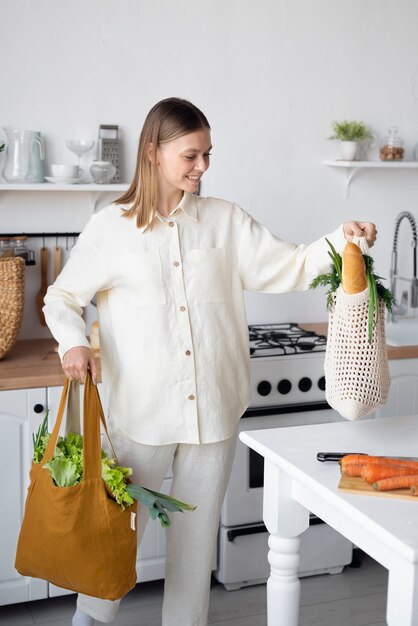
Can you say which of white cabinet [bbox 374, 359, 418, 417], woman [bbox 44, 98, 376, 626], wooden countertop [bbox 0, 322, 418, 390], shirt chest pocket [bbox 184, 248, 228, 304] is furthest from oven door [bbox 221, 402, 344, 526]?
shirt chest pocket [bbox 184, 248, 228, 304]

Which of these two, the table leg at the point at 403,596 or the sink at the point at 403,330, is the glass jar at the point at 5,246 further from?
the table leg at the point at 403,596

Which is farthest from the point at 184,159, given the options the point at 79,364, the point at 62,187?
the point at 62,187

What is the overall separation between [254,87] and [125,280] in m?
1.47

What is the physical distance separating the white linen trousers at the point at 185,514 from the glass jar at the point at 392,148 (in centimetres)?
172

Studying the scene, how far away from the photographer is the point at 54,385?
2.92 meters

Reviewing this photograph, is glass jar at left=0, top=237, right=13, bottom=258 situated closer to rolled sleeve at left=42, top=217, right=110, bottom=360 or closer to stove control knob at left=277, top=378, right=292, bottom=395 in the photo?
rolled sleeve at left=42, top=217, right=110, bottom=360

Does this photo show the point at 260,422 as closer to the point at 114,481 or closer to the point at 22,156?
the point at 114,481

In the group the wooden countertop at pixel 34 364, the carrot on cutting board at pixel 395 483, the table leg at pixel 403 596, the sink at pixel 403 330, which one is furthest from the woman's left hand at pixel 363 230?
the sink at pixel 403 330

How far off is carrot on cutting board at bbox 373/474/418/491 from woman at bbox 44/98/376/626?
80 centimetres

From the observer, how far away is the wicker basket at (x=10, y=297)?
3008mm

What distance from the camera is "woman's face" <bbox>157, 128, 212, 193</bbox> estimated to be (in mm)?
2385

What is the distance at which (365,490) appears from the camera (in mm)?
1733

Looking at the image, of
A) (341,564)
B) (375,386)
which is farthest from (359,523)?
(341,564)

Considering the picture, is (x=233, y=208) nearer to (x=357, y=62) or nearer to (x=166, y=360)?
(x=166, y=360)
